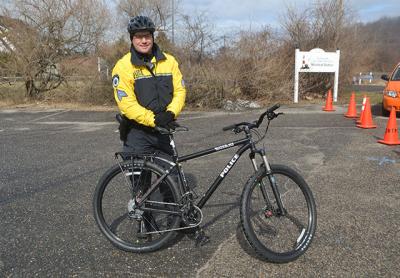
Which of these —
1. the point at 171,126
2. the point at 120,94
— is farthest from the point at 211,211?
the point at 120,94

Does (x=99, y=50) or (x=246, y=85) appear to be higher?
(x=99, y=50)

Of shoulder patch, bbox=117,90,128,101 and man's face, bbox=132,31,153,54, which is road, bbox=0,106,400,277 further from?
man's face, bbox=132,31,153,54

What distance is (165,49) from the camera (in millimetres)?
14477

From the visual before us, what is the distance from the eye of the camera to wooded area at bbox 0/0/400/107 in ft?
47.4

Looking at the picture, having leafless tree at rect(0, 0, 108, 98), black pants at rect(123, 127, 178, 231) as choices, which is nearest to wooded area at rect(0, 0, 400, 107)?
leafless tree at rect(0, 0, 108, 98)

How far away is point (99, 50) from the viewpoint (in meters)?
16.3

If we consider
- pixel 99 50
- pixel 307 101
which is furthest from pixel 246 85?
pixel 99 50

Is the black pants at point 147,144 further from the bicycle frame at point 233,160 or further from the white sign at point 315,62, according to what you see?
the white sign at point 315,62

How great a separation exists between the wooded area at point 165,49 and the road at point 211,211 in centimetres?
607

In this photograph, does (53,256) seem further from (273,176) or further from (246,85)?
(246,85)

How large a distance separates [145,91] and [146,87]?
4 cm

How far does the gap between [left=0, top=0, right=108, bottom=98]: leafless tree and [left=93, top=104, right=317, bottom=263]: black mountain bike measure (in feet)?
48.6

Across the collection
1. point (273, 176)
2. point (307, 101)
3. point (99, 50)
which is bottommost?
point (307, 101)

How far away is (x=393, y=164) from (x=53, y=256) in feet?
17.1
